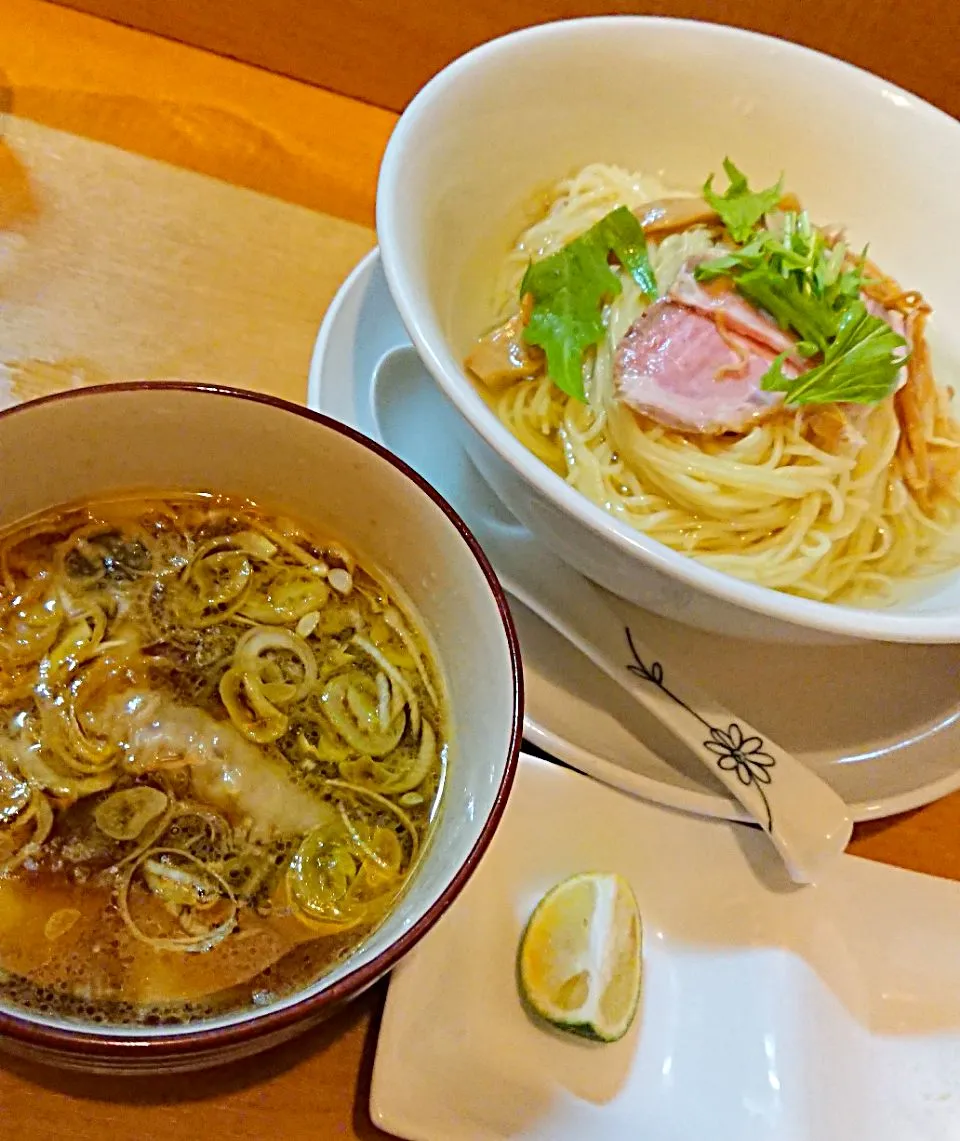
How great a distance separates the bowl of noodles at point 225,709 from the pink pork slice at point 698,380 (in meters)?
0.45

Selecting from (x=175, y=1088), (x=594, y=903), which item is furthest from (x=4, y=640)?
(x=594, y=903)

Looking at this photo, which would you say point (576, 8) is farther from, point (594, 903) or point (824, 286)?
point (594, 903)

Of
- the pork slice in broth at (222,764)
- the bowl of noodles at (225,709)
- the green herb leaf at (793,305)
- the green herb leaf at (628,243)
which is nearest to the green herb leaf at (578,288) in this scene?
the green herb leaf at (628,243)

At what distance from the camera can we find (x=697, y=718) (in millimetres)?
978

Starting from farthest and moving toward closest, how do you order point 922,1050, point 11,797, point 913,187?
point 913,187 < point 922,1050 < point 11,797

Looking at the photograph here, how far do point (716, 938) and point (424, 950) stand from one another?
0.97ft

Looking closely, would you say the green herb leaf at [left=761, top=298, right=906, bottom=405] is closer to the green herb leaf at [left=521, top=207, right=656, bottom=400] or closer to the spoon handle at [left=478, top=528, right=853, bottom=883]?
the green herb leaf at [left=521, top=207, right=656, bottom=400]

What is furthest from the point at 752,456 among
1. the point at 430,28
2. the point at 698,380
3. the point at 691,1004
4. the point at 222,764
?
the point at 430,28

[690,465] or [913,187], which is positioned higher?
[913,187]

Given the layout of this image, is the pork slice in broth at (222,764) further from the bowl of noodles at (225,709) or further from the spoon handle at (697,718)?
the spoon handle at (697,718)

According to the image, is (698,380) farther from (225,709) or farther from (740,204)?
(225,709)

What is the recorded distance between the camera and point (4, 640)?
2.49ft

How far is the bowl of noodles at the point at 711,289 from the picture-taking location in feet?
3.66

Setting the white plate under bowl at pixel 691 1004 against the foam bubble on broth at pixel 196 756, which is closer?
the foam bubble on broth at pixel 196 756
